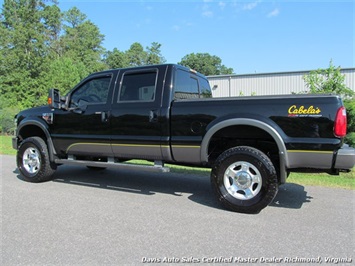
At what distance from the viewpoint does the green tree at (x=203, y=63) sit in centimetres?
9406

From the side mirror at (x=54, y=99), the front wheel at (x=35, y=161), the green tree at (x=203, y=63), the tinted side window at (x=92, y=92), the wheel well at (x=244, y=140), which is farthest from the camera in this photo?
the green tree at (x=203, y=63)

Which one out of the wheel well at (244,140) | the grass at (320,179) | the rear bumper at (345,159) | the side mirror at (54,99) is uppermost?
the side mirror at (54,99)

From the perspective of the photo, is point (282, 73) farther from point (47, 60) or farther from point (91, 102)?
point (91, 102)

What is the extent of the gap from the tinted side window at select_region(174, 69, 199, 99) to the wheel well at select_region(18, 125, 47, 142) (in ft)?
10.6

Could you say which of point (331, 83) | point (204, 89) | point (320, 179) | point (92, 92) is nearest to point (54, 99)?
point (92, 92)

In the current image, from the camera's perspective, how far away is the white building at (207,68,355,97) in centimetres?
2862

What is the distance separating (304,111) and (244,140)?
1.14m

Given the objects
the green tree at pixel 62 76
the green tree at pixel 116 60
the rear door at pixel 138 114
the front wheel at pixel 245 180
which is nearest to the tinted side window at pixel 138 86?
the rear door at pixel 138 114

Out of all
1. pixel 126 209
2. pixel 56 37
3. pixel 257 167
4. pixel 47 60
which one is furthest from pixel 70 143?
pixel 56 37

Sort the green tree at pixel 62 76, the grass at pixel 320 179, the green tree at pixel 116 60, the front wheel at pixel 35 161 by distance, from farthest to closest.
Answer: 1. the green tree at pixel 116 60
2. the green tree at pixel 62 76
3. the front wheel at pixel 35 161
4. the grass at pixel 320 179

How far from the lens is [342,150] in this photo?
4297 millimetres

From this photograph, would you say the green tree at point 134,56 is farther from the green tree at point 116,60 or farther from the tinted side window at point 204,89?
the tinted side window at point 204,89

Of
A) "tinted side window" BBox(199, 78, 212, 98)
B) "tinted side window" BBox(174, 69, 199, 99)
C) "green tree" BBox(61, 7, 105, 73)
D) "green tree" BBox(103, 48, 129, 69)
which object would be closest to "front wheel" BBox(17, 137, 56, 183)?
"tinted side window" BBox(174, 69, 199, 99)

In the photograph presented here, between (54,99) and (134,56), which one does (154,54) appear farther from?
(54,99)
